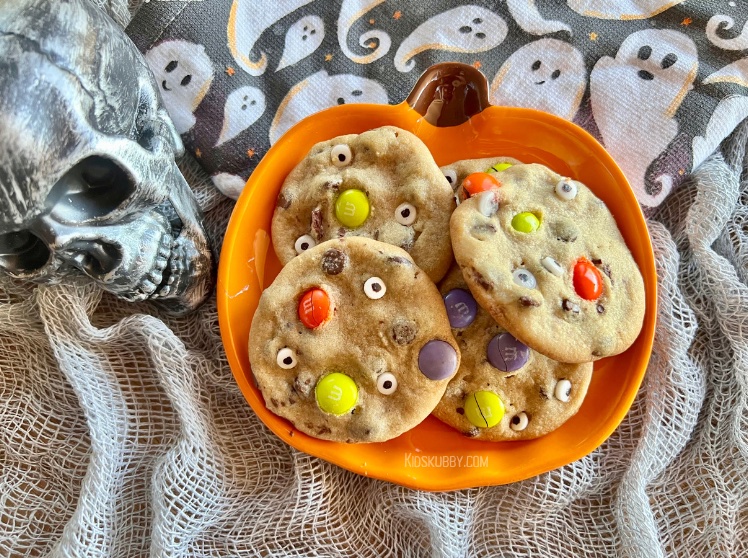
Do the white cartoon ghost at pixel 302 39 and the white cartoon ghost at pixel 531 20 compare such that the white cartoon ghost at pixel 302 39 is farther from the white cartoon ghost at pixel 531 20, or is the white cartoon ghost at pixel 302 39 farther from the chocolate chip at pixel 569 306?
the chocolate chip at pixel 569 306

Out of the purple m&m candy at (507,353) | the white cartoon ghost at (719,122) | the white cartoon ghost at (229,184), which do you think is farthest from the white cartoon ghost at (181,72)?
the white cartoon ghost at (719,122)

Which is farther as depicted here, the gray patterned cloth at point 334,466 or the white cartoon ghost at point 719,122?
the white cartoon ghost at point 719,122

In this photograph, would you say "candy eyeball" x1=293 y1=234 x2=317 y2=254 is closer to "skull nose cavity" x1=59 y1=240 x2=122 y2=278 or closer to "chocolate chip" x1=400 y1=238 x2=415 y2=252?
"chocolate chip" x1=400 y1=238 x2=415 y2=252

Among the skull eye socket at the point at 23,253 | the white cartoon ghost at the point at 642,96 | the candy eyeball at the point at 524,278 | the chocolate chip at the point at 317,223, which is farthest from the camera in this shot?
the white cartoon ghost at the point at 642,96

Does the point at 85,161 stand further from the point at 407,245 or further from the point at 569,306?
the point at 569,306

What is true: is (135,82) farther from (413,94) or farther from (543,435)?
(543,435)

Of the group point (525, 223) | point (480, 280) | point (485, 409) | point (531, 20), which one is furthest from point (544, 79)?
point (485, 409)

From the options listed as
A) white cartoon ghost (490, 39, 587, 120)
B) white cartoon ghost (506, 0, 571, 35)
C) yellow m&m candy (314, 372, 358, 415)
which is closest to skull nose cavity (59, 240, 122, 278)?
yellow m&m candy (314, 372, 358, 415)
